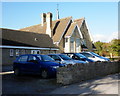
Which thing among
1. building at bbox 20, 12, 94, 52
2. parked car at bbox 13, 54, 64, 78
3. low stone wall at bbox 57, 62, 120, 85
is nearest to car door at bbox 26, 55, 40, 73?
parked car at bbox 13, 54, 64, 78

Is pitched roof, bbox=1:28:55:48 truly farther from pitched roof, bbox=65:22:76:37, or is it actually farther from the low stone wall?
the low stone wall

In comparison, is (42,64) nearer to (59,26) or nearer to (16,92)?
(16,92)

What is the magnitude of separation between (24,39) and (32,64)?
57.7 ft

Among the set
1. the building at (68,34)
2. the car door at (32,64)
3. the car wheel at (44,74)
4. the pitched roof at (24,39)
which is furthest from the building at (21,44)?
the car wheel at (44,74)

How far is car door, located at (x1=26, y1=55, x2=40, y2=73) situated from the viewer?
1128 cm

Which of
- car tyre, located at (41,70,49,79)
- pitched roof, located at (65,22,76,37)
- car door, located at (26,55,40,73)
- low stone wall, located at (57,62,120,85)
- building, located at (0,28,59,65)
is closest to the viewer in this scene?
low stone wall, located at (57,62,120,85)

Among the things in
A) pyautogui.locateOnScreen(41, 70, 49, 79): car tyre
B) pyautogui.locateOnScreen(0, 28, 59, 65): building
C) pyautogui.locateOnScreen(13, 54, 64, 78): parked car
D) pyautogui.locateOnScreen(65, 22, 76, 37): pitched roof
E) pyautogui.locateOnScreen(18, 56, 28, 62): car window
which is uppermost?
pyautogui.locateOnScreen(65, 22, 76, 37): pitched roof

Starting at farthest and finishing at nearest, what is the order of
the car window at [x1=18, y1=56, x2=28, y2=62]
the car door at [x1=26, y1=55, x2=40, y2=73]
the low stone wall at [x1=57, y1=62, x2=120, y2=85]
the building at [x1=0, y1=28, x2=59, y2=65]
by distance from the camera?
1. the building at [x1=0, y1=28, x2=59, y2=65]
2. the car window at [x1=18, y1=56, x2=28, y2=62]
3. the car door at [x1=26, y1=55, x2=40, y2=73]
4. the low stone wall at [x1=57, y1=62, x2=120, y2=85]

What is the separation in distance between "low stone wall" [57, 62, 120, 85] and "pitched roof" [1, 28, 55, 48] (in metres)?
15.5

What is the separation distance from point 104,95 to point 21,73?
7.22 m

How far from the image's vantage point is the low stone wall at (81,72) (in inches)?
368

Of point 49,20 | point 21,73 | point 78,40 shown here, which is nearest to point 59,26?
point 49,20

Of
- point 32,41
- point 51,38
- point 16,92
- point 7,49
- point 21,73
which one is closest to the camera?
point 16,92

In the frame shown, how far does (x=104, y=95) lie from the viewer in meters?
7.09
